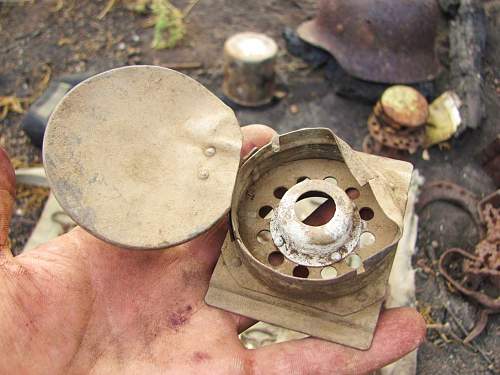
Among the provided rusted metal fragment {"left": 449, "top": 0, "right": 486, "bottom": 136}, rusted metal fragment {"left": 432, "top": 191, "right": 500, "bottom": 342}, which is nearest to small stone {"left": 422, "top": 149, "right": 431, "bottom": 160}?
rusted metal fragment {"left": 449, "top": 0, "right": 486, "bottom": 136}

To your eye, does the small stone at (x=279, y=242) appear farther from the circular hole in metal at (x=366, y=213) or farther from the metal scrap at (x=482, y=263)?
the metal scrap at (x=482, y=263)

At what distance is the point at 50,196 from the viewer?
3619 mm

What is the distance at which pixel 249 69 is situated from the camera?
4020mm

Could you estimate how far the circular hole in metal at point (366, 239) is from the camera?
7.34 feet

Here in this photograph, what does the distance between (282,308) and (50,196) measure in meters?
2.15

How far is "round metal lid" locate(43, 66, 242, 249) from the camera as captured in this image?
6.63ft

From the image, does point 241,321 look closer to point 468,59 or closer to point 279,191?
point 279,191

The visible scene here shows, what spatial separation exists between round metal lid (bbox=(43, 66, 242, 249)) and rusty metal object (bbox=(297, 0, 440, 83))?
2123mm

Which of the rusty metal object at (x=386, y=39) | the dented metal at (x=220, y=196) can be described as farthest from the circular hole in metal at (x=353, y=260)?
the rusty metal object at (x=386, y=39)

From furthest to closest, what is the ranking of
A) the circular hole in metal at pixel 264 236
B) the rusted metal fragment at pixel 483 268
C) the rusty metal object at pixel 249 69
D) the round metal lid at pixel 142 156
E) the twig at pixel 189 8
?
the twig at pixel 189 8 → the rusty metal object at pixel 249 69 → the rusted metal fragment at pixel 483 268 → the circular hole in metal at pixel 264 236 → the round metal lid at pixel 142 156

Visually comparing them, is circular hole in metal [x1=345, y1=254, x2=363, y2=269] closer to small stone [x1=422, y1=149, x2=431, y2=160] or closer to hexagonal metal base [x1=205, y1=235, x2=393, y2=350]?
hexagonal metal base [x1=205, y1=235, x2=393, y2=350]

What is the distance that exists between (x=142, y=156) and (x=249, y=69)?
2.09 meters

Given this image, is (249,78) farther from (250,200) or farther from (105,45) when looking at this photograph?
(250,200)

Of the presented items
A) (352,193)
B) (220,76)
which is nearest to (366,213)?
(352,193)
